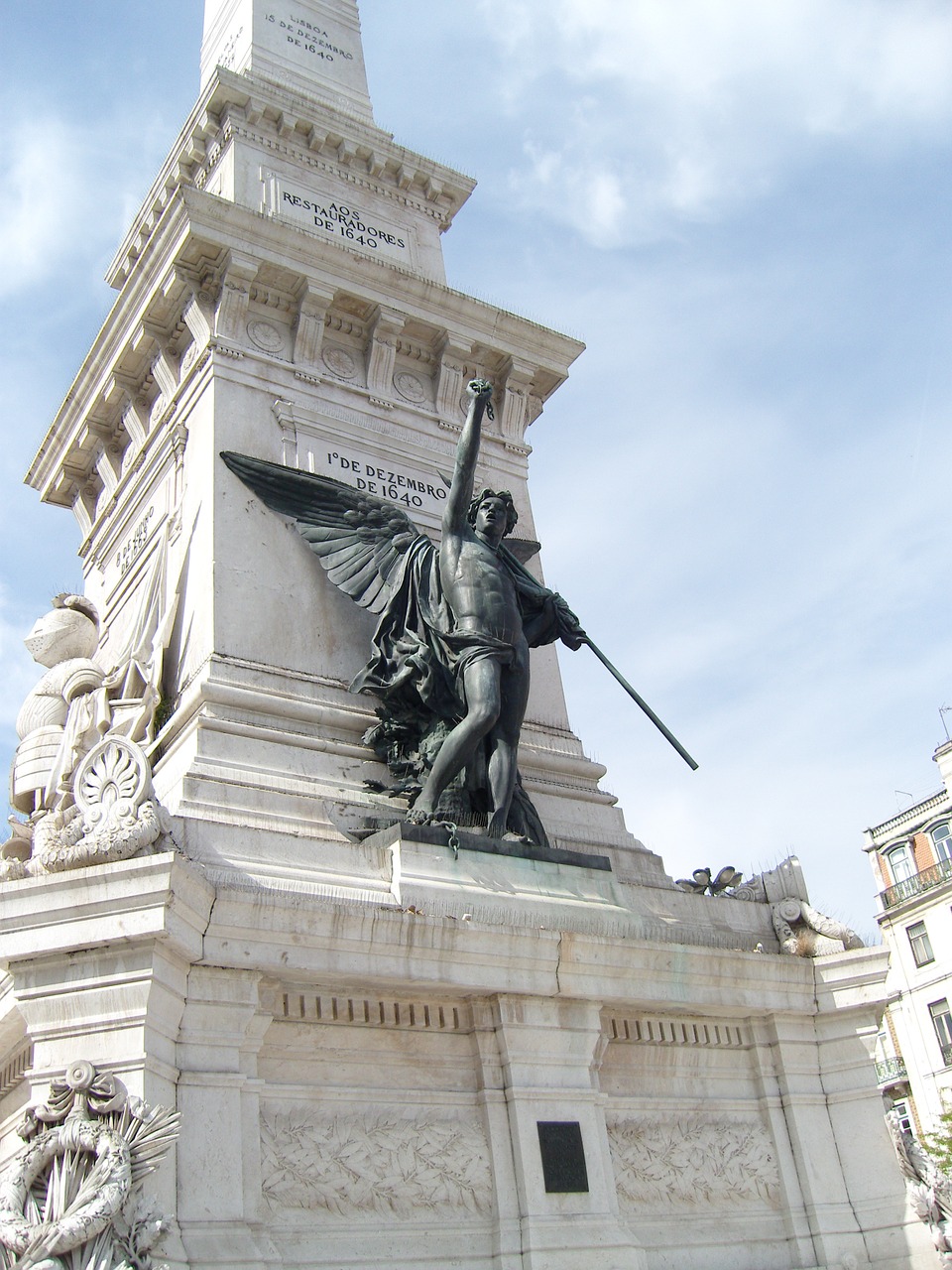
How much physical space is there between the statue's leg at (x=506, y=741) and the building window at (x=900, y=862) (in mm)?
38262

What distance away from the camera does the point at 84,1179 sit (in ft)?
23.6

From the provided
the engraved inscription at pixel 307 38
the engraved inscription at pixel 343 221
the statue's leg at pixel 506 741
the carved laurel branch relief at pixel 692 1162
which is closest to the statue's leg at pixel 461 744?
the statue's leg at pixel 506 741

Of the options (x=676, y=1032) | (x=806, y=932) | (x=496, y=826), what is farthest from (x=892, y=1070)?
(x=496, y=826)

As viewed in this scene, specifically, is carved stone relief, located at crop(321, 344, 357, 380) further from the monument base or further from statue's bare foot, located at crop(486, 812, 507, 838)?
the monument base

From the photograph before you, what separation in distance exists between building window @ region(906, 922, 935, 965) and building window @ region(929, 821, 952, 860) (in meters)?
2.74

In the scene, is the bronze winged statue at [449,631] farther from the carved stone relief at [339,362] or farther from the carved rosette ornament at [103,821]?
the carved rosette ornament at [103,821]

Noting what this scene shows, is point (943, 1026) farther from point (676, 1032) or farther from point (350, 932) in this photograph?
point (350, 932)

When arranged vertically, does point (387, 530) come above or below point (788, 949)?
above

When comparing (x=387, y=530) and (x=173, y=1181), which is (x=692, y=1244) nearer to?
(x=173, y=1181)

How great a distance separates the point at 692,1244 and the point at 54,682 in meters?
8.78

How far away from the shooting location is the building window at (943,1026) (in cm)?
4034

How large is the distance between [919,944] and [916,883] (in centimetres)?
226

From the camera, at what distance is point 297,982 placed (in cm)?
916

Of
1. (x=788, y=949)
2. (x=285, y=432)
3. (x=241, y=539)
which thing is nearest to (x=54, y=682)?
(x=241, y=539)
